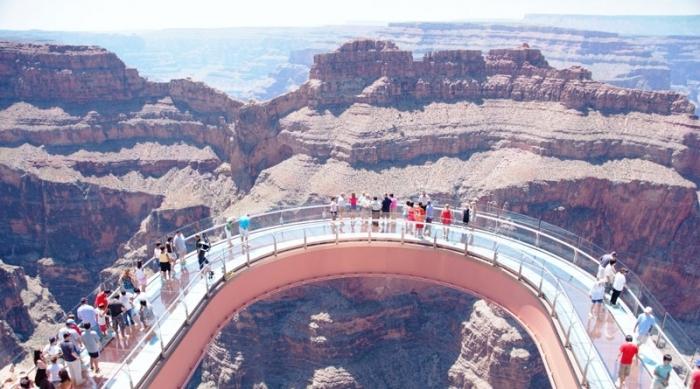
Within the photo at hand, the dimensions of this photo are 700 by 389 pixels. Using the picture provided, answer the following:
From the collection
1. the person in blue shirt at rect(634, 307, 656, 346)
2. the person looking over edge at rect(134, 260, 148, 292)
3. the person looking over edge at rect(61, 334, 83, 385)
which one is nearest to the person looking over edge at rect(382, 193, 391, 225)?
the person looking over edge at rect(134, 260, 148, 292)

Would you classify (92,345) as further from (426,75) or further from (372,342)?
(426,75)

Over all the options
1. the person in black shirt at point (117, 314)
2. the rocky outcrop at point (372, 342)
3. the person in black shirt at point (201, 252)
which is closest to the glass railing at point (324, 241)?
the person in black shirt at point (201, 252)

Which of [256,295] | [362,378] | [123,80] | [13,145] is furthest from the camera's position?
[123,80]

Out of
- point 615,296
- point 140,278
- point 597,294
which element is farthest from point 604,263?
point 140,278

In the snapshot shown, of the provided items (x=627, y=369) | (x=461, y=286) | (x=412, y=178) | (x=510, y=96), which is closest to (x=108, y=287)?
(x=461, y=286)

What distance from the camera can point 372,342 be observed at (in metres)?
49.8

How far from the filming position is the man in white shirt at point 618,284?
2086 centimetres

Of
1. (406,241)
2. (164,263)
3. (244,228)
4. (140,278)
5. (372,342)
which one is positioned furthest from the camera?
(372,342)

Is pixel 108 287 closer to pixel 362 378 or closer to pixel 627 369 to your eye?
pixel 627 369

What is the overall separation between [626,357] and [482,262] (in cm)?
960

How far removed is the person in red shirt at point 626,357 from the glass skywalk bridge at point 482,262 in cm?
43

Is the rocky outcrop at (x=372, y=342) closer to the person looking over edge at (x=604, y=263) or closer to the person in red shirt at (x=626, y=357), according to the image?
the person looking over edge at (x=604, y=263)

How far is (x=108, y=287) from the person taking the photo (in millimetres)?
22953

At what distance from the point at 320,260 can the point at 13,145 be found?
6718cm
